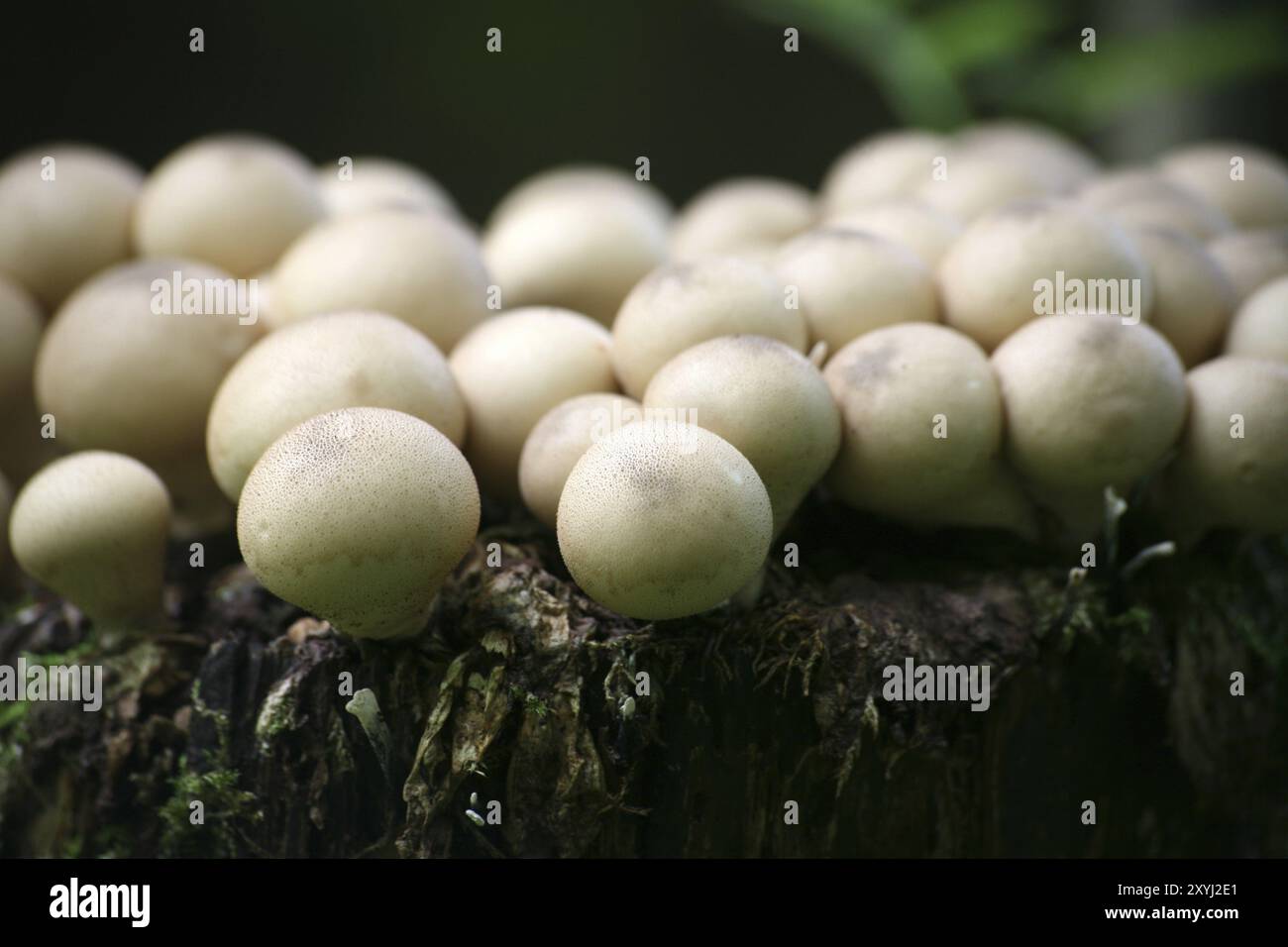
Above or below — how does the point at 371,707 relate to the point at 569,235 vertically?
below

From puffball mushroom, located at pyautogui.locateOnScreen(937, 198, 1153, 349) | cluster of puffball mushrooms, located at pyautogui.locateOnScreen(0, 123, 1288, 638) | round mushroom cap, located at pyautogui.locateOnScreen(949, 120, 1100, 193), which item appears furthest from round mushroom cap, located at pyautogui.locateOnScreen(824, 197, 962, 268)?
round mushroom cap, located at pyautogui.locateOnScreen(949, 120, 1100, 193)

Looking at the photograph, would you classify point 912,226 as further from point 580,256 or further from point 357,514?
point 357,514

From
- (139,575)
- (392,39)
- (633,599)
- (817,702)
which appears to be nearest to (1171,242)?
(817,702)

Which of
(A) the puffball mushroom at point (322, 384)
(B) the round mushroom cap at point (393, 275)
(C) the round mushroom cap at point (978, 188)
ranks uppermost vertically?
(C) the round mushroom cap at point (978, 188)

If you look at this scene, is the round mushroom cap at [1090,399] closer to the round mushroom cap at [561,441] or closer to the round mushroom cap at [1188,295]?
the round mushroom cap at [1188,295]

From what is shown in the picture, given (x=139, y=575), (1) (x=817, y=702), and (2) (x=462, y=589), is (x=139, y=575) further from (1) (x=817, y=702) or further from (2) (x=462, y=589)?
(1) (x=817, y=702)

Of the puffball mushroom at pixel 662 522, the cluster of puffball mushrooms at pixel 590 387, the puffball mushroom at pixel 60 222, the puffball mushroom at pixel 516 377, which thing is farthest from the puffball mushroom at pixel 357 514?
the puffball mushroom at pixel 60 222

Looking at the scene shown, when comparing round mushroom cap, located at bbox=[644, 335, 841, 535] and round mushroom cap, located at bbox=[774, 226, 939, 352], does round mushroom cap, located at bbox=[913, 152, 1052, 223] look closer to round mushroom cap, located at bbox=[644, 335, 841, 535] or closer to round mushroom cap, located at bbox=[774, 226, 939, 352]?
round mushroom cap, located at bbox=[774, 226, 939, 352]
